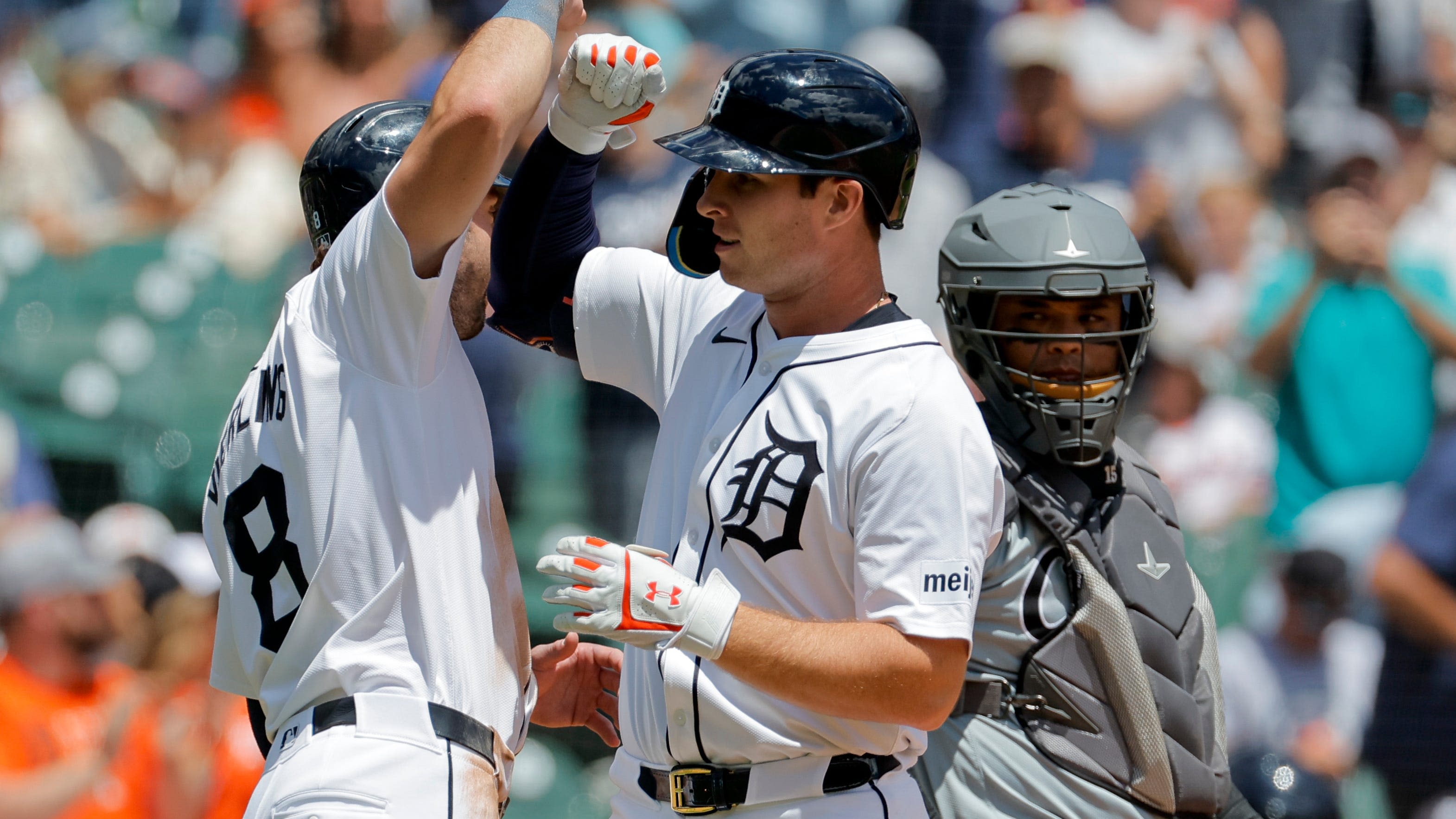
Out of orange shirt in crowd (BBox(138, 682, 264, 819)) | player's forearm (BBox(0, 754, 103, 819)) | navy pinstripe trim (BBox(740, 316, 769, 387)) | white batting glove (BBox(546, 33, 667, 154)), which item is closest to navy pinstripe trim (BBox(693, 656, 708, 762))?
navy pinstripe trim (BBox(740, 316, 769, 387))

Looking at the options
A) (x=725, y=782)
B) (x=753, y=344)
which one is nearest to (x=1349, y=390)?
(x=753, y=344)

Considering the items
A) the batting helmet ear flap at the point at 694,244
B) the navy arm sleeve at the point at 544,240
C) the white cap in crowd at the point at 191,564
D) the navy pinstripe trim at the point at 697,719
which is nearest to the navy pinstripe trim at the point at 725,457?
the navy pinstripe trim at the point at 697,719

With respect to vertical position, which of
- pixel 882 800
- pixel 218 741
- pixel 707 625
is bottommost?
pixel 218 741

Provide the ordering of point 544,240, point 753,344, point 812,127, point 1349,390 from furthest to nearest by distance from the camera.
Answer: point 1349,390 → point 544,240 → point 753,344 → point 812,127

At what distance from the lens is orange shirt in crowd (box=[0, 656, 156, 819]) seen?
16.4ft

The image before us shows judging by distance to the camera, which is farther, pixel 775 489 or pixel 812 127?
pixel 812 127

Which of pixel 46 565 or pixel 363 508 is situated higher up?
pixel 363 508

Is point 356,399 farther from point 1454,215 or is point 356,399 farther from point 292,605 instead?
point 1454,215

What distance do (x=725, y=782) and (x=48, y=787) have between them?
3979mm

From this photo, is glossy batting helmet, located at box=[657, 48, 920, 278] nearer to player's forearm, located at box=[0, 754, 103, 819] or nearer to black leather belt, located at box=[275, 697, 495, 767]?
black leather belt, located at box=[275, 697, 495, 767]

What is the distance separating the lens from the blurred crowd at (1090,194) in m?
5.14

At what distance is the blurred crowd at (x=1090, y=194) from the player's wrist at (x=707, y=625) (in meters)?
3.63

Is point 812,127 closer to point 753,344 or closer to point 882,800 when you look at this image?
point 753,344

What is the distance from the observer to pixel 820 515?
2016mm
